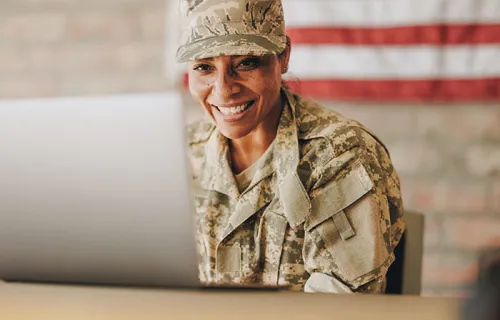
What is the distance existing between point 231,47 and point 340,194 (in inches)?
12.4

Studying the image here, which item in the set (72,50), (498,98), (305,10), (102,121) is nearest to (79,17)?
(72,50)

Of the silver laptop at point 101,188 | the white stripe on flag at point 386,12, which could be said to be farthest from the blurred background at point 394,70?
the silver laptop at point 101,188

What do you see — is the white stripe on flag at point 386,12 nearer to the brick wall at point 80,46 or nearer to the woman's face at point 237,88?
the brick wall at point 80,46

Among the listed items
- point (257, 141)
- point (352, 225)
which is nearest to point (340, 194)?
point (352, 225)

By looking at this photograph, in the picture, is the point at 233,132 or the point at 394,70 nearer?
the point at 233,132

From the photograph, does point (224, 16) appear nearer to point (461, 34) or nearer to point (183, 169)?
point (183, 169)

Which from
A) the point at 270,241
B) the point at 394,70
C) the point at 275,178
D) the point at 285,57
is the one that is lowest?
the point at 270,241

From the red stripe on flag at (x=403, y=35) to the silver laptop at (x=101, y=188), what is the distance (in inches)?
53.4

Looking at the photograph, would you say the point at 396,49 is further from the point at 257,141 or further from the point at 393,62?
the point at 257,141

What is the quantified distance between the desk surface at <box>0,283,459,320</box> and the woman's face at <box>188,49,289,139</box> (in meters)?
0.59

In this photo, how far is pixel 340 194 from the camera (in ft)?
3.55

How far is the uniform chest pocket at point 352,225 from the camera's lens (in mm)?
1030

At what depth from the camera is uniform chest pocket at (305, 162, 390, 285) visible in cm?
103

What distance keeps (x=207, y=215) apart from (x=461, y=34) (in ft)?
3.32
